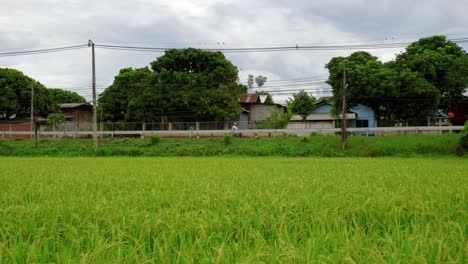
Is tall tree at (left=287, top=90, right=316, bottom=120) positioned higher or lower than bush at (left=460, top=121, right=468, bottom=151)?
higher

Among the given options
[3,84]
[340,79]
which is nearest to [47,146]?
[3,84]

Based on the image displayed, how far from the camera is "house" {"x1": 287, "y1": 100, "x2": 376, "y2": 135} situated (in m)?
38.5

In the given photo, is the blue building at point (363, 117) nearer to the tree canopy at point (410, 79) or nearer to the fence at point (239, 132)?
the tree canopy at point (410, 79)

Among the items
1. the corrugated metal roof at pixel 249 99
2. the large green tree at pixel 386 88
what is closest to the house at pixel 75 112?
the corrugated metal roof at pixel 249 99

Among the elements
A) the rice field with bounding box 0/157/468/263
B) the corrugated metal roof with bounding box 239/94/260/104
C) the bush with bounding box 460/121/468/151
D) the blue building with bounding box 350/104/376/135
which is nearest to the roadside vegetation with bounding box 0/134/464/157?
the bush with bounding box 460/121/468/151

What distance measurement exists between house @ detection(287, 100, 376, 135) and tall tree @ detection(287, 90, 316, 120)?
3.18 ft

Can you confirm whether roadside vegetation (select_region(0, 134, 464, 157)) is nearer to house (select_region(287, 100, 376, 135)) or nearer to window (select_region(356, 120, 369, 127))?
house (select_region(287, 100, 376, 135))

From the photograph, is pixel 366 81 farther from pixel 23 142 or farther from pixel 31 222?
pixel 31 222

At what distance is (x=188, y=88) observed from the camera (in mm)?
32906

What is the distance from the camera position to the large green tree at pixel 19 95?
125 feet

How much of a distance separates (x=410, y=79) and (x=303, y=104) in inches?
492

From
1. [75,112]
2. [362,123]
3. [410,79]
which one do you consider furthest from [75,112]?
[410,79]

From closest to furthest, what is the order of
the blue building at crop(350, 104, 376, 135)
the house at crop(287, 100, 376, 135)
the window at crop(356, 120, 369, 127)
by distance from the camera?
the blue building at crop(350, 104, 376, 135)
the house at crop(287, 100, 376, 135)
the window at crop(356, 120, 369, 127)

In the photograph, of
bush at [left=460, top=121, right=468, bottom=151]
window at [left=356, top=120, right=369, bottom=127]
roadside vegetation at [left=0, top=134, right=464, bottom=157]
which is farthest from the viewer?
window at [left=356, top=120, right=369, bottom=127]
